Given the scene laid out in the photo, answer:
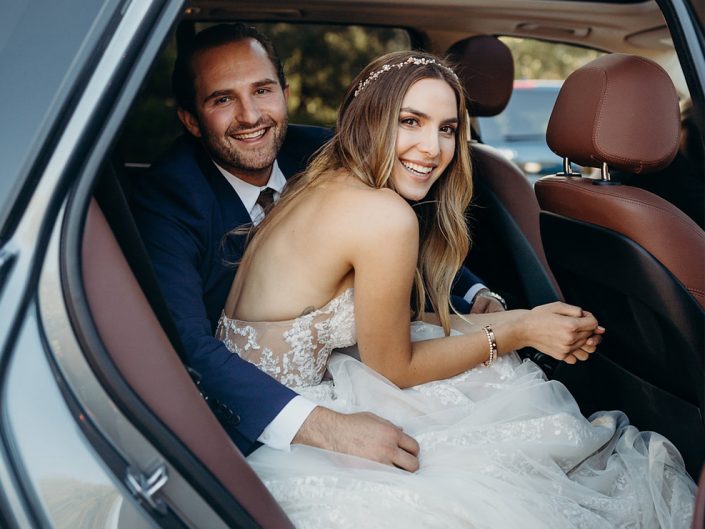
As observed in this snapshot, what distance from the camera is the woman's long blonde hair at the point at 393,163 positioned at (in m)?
1.93

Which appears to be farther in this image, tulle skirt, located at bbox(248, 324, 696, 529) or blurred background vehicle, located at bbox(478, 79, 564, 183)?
blurred background vehicle, located at bbox(478, 79, 564, 183)

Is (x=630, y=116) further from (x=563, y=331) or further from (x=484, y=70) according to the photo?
(x=484, y=70)

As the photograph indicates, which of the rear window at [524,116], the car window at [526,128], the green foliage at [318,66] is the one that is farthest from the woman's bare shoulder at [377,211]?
the green foliage at [318,66]

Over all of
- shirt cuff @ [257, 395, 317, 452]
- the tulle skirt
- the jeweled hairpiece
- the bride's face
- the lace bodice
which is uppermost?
the jeweled hairpiece

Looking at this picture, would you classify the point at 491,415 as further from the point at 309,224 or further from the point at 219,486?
the point at 219,486

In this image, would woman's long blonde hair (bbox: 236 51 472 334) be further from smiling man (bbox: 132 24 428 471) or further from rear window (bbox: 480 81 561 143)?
rear window (bbox: 480 81 561 143)

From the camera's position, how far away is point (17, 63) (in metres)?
1.10

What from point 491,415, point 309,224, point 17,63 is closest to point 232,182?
point 309,224

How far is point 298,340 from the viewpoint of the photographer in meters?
1.85

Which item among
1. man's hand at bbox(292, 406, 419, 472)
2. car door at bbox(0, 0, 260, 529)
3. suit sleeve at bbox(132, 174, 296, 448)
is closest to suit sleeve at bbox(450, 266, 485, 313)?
suit sleeve at bbox(132, 174, 296, 448)

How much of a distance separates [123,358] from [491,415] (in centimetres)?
90

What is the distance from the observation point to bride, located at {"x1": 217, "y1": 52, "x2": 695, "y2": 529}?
152 cm

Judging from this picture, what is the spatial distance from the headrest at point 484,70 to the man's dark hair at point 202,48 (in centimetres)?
69

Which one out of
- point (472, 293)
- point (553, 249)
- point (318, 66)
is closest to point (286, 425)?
point (553, 249)
